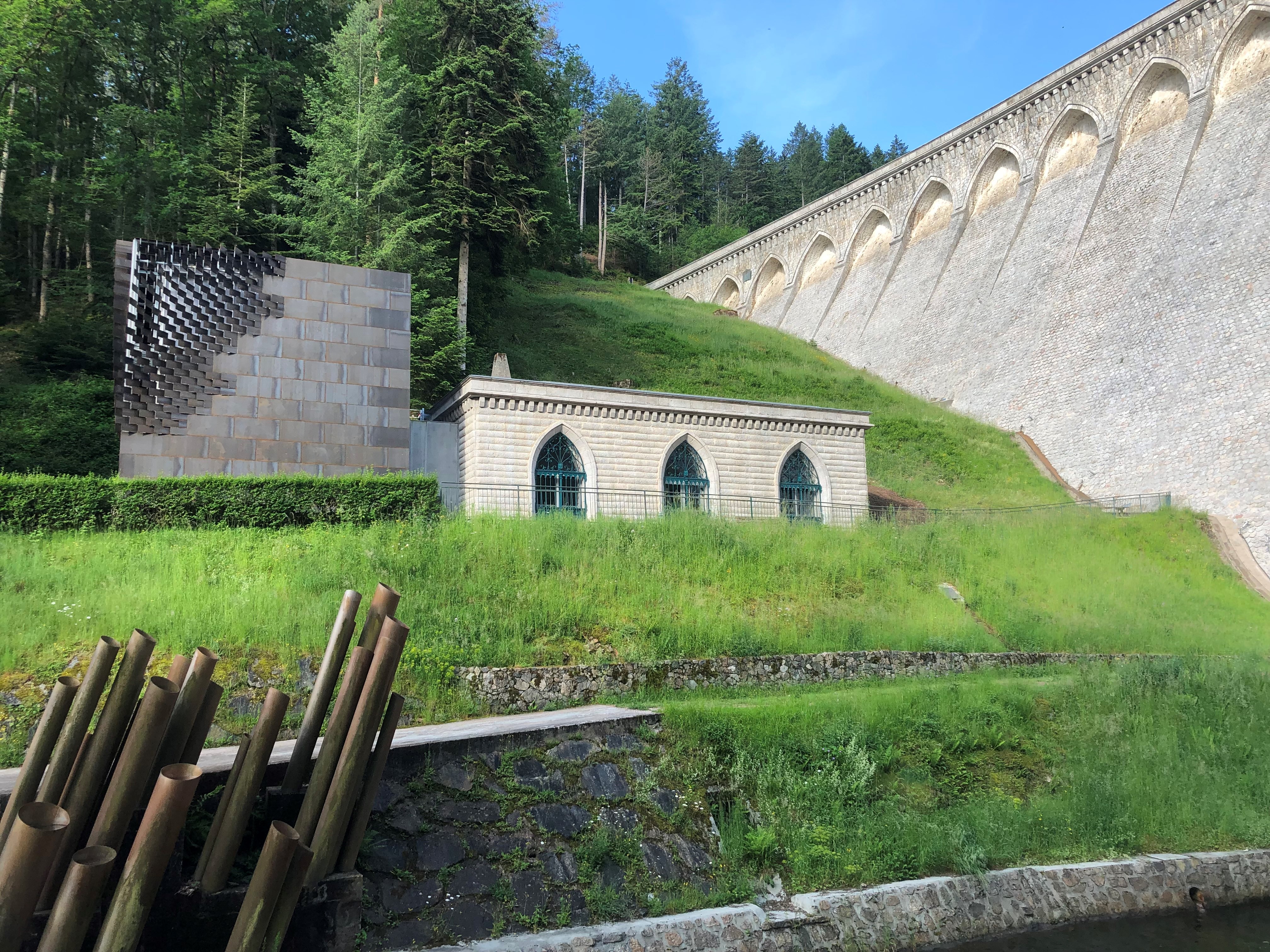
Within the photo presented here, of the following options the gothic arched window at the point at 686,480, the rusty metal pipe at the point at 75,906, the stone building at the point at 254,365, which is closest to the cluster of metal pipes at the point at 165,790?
the rusty metal pipe at the point at 75,906

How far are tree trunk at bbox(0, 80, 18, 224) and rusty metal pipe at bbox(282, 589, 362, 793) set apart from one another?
78.9 feet

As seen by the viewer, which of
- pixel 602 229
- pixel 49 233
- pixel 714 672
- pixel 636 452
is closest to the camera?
pixel 714 672

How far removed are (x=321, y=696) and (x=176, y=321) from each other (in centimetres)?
1268

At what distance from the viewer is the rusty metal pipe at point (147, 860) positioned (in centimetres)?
373

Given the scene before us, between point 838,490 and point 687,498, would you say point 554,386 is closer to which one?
point 687,498

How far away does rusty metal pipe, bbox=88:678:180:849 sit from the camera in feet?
13.3

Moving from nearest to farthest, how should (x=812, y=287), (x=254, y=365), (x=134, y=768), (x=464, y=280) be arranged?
(x=134, y=768), (x=254, y=365), (x=464, y=280), (x=812, y=287)

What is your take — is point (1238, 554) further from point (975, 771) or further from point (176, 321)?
point (176, 321)

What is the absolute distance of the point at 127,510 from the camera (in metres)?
13.3

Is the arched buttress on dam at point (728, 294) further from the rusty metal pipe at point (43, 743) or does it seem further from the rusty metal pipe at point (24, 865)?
the rusty metal pipe at point (24, 865)

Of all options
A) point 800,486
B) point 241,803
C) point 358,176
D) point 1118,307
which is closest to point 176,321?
point 358,176

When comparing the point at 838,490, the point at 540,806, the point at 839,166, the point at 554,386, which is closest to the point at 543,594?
the point at 540,806

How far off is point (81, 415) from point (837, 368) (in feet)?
104

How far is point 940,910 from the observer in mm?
7543
